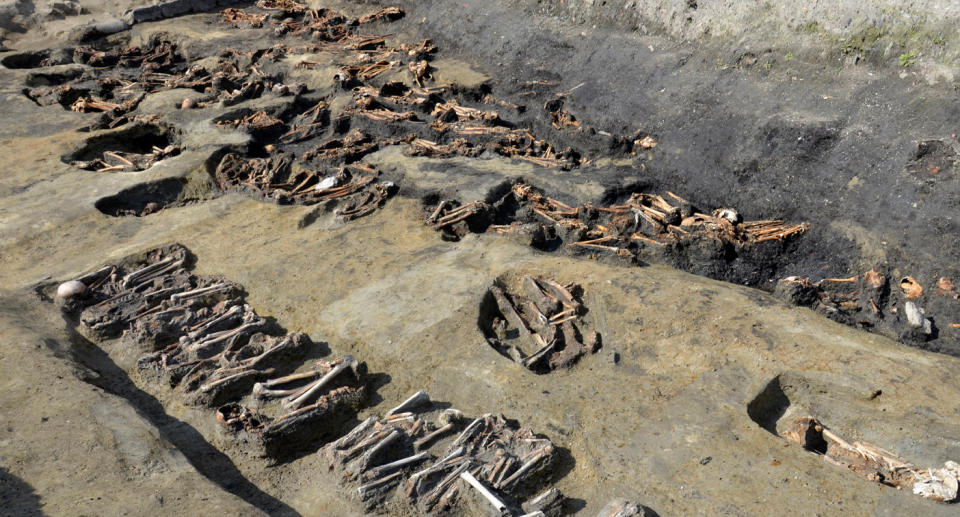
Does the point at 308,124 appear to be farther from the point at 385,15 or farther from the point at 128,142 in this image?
the point at 385,15

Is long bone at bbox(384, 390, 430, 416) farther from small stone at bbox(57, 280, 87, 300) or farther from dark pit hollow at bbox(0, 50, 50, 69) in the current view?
dark pit hollow at bbox(0, 50, 50, 69)

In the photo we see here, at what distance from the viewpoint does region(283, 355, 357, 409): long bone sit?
→ 5.68m

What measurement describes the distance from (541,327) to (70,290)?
4.57 meters

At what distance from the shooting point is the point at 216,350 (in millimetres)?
6383

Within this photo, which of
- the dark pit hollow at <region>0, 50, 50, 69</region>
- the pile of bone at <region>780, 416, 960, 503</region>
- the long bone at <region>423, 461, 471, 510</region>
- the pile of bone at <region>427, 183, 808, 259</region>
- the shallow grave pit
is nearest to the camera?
the pile of bone at <region>780, 416, 960, 503</region>

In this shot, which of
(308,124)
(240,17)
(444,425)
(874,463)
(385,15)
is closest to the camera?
(874,463)

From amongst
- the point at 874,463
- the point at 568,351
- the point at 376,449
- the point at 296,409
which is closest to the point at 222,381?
the point at 296,409

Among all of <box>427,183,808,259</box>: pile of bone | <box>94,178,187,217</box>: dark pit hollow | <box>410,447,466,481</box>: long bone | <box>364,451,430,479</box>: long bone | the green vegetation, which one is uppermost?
the green vegetation

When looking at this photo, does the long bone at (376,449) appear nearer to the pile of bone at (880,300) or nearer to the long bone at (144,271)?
the long bone at (144,271)

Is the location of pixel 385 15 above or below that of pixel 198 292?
above

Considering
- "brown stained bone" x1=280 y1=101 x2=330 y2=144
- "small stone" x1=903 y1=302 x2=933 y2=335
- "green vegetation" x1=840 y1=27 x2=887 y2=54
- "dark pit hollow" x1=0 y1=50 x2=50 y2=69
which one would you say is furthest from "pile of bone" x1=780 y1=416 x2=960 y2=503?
"dark pit hollow" x1=0 y1=50 x2=50 y2=69

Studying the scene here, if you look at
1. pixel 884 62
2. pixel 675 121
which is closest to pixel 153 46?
pixel 675 121

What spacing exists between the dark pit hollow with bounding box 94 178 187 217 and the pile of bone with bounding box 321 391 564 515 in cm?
549

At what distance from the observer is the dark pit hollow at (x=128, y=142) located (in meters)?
10.7
